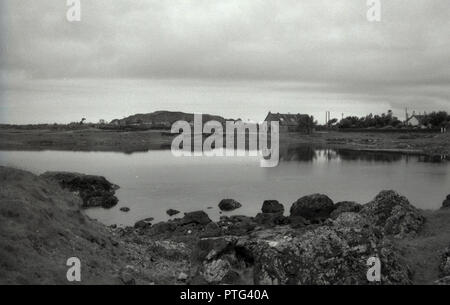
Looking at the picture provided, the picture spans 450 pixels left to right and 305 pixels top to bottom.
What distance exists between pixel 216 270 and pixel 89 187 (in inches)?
1202

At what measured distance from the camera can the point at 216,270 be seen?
1591 cm

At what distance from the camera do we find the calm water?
38.7m

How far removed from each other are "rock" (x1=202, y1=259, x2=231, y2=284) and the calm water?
16978 mm

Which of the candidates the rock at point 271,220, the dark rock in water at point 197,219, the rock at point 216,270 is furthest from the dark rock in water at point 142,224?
the rock at point 216,270

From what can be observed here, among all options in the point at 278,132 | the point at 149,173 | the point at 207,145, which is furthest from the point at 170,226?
the point at 278,132

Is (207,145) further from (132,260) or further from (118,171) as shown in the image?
(132,260)

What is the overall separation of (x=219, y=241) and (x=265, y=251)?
227 cm

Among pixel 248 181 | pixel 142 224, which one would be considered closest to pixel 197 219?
pixel 142 224

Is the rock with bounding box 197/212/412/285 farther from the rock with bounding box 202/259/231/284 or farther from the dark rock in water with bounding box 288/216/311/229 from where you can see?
the dark rock in water with bounding box 288/216/311/229

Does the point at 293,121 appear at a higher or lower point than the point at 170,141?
higher

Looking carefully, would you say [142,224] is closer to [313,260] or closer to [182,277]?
[182,277]

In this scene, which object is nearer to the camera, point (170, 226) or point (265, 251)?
point (265, 251)

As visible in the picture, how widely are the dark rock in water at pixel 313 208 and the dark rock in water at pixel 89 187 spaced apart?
16.2 metres

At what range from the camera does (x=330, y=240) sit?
15.9m
